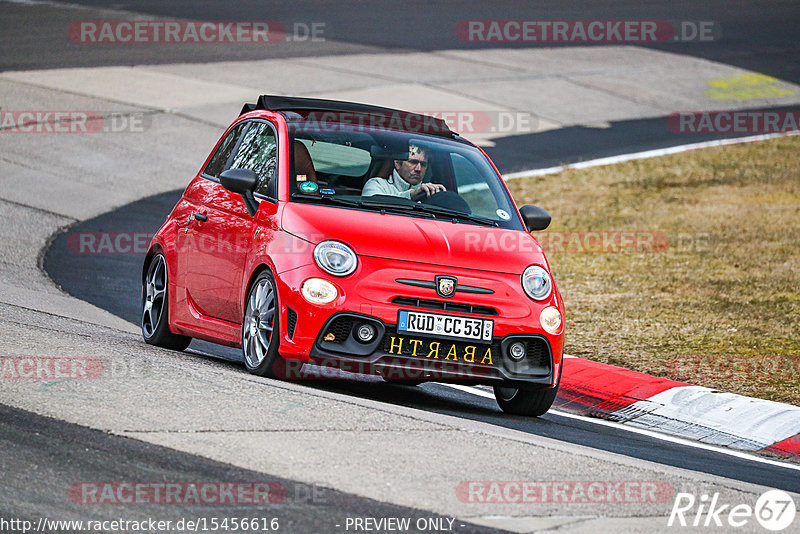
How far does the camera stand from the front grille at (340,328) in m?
7.84

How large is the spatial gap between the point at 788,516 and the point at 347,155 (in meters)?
3.88

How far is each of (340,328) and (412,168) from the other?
1565 millimetres

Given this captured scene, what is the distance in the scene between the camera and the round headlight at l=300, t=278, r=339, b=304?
782 centimetres

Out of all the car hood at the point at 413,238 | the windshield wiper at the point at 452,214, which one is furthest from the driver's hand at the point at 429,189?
the car hood at the point at 413,238

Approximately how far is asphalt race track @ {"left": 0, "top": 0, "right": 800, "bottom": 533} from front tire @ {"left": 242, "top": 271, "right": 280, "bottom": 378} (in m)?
0.17

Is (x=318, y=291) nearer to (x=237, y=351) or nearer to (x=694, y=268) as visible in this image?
(x=237, y=351)

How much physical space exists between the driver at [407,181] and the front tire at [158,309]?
1.93 metres

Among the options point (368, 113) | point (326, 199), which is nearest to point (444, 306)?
point (326, 199)

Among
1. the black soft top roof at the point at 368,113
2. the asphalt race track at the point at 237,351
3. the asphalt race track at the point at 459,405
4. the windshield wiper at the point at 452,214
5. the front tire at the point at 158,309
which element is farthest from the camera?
the front tire at the point at 158,309

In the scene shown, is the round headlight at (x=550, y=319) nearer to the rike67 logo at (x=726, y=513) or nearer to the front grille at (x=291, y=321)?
the front grille at (x=291, y=321)

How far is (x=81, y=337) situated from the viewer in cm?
897

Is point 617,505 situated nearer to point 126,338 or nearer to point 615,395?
point 615,395

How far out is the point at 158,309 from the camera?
9953 mm

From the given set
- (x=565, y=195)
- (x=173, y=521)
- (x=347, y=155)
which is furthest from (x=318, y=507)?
(x=565, y=195)
